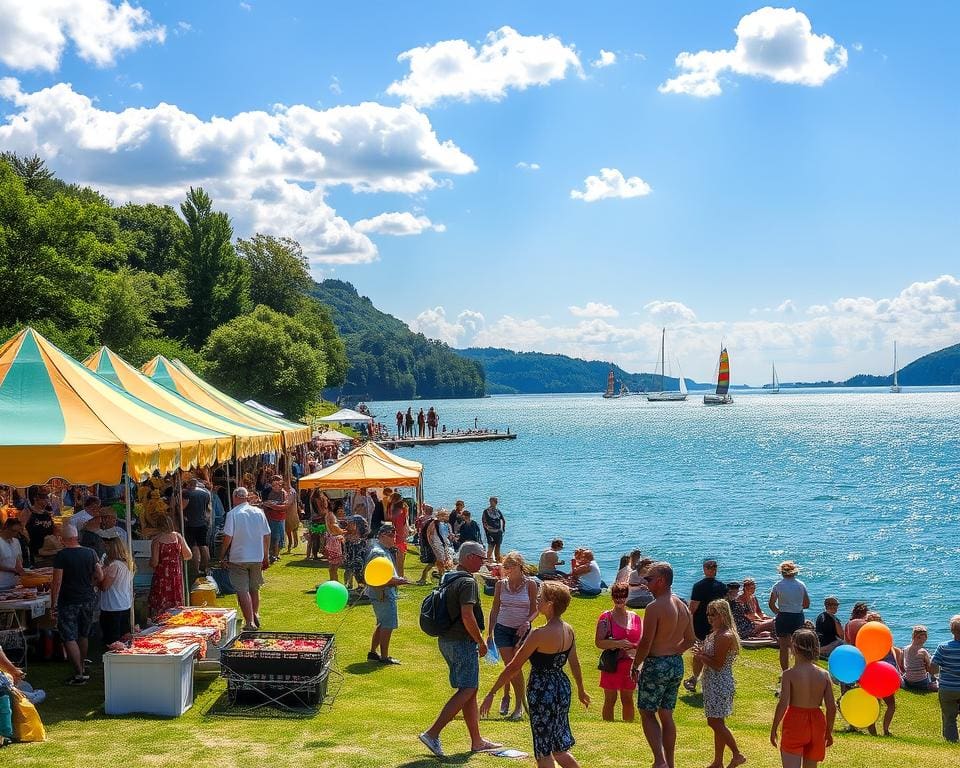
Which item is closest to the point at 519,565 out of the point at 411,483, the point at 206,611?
the point at 206,611

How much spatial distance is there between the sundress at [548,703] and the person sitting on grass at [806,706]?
158cm

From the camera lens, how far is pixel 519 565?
27.2 feet

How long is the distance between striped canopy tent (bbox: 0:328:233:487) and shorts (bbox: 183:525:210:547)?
8.76 feet

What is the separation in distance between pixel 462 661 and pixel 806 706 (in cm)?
259

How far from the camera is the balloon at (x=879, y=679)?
27.0 ft

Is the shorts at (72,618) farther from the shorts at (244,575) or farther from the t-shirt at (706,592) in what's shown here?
the t-shirt at (706,592)

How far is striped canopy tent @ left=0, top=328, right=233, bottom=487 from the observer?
8789 mm

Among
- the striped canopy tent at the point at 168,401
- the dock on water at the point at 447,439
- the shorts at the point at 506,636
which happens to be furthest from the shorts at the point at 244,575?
the dock on water at the point at 447,439

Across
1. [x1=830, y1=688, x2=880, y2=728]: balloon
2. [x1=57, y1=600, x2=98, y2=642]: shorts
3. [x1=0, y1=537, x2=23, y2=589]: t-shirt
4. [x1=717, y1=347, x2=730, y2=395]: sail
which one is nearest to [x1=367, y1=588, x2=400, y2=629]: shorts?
[x1=57, y1=600, x2=98, y2=642]: shorts

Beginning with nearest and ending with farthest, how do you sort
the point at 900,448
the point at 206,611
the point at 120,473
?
the point at 120,473, the point at 206,611, the point at 900,448

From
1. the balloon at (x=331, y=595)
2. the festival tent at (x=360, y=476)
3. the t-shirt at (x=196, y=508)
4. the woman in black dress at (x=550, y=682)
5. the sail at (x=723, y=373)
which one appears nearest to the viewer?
the woman in black dress at (x=550, y=682)

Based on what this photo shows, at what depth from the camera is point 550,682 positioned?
6266 millimetres

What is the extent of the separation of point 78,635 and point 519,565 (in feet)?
15.2

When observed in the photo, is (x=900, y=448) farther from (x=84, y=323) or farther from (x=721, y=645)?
(x=721, y=645)
